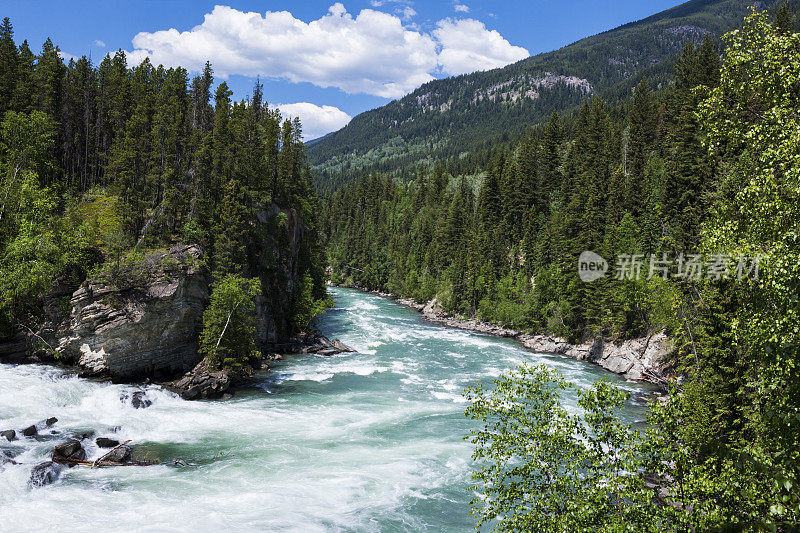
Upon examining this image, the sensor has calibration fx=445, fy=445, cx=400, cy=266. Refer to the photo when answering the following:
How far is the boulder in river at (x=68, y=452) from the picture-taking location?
744 inches

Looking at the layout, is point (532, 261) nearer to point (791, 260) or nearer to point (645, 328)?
point (645, 328)

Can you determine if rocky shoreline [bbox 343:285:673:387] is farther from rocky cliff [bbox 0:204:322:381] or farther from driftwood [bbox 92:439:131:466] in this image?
rocky cliff [bbox 0:204:322:381]

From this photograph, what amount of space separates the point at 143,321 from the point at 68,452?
11.8 metres

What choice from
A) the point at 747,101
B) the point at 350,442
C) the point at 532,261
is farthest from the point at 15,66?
the point at 532,261

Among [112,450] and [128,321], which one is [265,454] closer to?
[112,450]

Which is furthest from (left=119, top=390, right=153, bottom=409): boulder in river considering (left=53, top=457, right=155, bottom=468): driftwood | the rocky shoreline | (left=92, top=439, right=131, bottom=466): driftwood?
the rocky shoreline

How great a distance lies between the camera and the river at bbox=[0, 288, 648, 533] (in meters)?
16.5

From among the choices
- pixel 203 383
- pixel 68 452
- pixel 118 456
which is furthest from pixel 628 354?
pixel 68 452

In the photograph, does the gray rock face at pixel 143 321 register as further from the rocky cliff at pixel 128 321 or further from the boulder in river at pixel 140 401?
the boulder in river at pixel 140 401

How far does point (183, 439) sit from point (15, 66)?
46.2m

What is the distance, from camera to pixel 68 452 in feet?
63.0

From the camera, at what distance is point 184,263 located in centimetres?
3322

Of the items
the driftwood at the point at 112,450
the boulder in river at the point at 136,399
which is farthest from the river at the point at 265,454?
the driftwood at the point at 112,450

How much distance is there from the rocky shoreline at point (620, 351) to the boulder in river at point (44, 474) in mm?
35679
